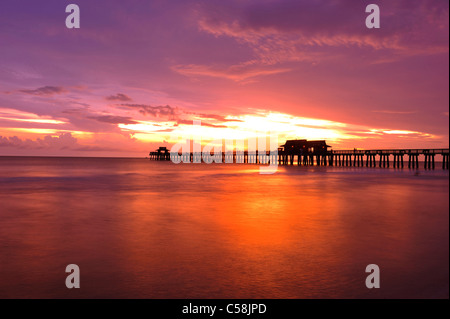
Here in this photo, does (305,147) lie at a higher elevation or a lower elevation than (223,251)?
higher

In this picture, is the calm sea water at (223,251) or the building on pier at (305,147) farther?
the building on pier at (305,147)

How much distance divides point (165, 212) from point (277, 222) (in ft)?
19.9

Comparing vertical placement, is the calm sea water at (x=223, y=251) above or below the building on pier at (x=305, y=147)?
below

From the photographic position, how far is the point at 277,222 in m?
15.8

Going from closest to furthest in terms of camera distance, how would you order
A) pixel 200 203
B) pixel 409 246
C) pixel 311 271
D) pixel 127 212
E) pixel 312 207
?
pixel 311 271
pixel 409 246
pixel 127 212
pixel 312 207
pixel 200 203

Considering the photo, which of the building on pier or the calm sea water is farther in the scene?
the building on pier

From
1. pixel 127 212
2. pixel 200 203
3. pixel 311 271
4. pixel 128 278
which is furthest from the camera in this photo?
pixel 200 203

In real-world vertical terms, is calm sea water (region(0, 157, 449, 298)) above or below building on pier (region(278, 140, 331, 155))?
below

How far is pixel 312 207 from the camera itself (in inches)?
822

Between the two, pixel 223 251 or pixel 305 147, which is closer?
pixel 223 251

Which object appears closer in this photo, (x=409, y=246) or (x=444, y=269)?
(x=444, y=269)

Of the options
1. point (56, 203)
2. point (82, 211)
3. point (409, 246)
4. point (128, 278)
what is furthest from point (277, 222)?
point (56, 203)
